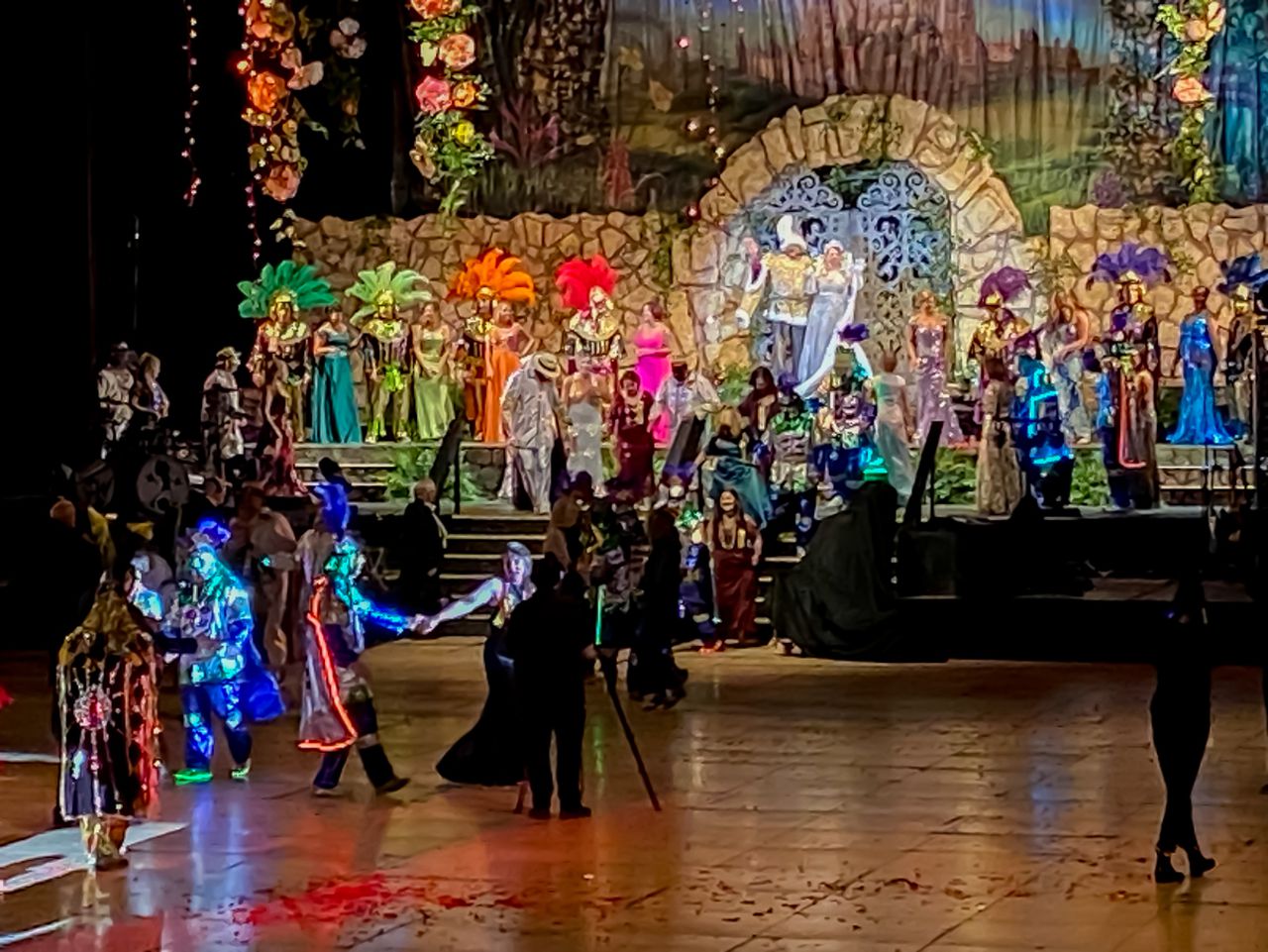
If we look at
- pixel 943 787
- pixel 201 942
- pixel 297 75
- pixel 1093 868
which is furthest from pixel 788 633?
pixel 297 75

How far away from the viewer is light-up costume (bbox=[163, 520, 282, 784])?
13.8 meters

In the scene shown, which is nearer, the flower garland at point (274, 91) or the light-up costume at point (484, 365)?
the light-up costume at point (484, 365)

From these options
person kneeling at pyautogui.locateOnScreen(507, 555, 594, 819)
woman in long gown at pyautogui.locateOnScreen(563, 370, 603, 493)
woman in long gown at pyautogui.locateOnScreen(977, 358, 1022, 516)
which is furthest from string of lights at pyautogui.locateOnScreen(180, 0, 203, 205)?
person kneeling at pyautogui.locateOnScreen(507, 555, 594, 819)

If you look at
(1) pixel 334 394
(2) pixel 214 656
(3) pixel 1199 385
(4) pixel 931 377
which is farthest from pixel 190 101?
(2) pixel 214 656

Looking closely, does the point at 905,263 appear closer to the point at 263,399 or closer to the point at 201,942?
the point at 263,399

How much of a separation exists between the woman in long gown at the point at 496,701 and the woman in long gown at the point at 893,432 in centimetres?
1156

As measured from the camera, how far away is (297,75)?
29031mm

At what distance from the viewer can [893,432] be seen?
983 inches

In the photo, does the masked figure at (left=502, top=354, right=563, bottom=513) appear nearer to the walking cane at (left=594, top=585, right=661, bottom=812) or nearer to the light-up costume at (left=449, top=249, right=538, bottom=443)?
the light-up costume at (left=449, top=249, right=538, bottom=443)

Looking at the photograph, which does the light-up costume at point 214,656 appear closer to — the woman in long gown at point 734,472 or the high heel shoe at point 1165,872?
the high heel shoe at point 1165,872

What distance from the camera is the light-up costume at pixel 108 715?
11477 millimetres

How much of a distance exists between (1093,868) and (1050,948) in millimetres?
1648

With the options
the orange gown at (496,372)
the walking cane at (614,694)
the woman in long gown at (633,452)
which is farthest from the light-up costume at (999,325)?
the walking cane at (614,694)

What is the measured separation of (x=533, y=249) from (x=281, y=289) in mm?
3532
